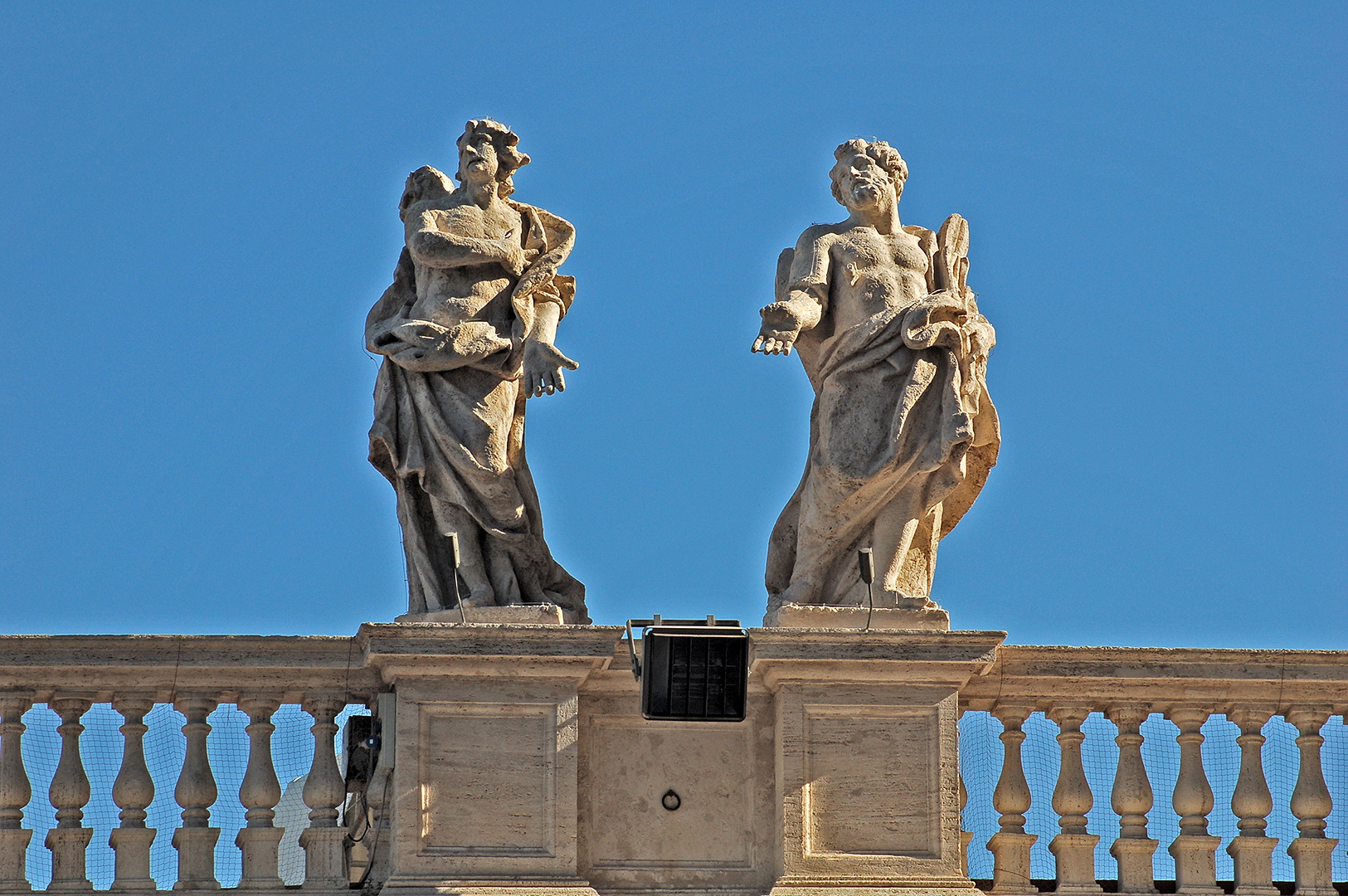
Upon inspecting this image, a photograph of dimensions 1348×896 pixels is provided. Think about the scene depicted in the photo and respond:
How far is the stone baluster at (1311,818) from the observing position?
9.21 meters

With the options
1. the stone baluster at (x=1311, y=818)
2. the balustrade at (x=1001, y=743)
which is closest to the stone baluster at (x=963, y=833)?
the balustrade at (x=1001, y=743)

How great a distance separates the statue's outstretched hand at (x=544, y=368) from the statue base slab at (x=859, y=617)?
1373mm

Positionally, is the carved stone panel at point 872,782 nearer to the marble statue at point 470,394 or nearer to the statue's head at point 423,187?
the marble statue at point 470,394

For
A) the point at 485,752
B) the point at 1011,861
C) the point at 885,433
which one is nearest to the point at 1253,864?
the point at 1011,861

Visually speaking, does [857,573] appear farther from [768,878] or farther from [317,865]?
[317,865]

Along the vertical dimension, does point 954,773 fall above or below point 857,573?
below

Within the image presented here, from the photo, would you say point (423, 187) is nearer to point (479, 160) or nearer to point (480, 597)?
point (479, 160)

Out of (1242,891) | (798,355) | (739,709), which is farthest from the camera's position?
(798,355)

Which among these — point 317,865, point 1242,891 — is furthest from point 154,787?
point 1242,891

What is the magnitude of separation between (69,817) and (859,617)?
340 centimetres

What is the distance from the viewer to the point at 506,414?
31.2ft

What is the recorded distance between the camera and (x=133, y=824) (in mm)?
8891

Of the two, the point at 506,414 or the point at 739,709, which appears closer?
the point at 739,709

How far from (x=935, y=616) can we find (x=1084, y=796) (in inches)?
39.4
